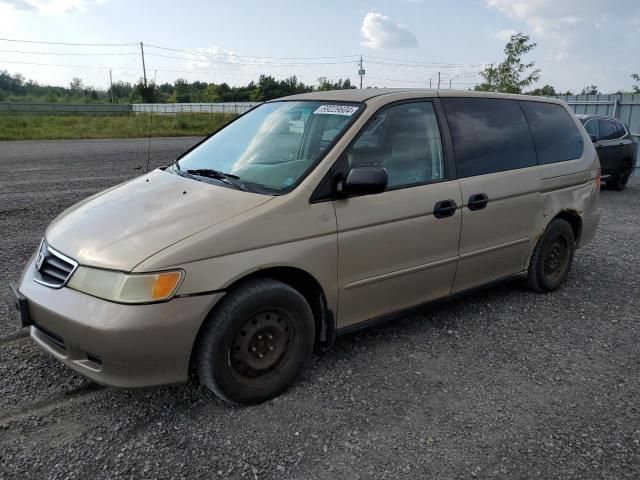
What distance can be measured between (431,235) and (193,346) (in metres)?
1.78

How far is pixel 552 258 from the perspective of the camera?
487 cm

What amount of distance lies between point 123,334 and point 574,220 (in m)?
4.19

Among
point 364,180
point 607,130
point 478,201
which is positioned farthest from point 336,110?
point 607,130

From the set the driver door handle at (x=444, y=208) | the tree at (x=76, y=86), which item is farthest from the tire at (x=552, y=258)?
the tree at (x=76, y=86)

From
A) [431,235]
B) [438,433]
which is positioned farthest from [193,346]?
[431,235]

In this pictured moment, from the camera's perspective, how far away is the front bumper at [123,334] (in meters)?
2.52

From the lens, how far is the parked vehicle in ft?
35.9

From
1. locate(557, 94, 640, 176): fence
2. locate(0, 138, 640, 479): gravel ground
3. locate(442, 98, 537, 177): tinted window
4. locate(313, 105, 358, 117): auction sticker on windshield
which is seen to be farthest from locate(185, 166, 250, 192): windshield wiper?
locate(557, 94, 640, 176): fence

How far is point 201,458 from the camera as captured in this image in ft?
8.43

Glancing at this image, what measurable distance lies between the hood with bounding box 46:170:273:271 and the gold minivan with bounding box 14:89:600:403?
1cm

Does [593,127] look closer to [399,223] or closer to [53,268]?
[399,223]

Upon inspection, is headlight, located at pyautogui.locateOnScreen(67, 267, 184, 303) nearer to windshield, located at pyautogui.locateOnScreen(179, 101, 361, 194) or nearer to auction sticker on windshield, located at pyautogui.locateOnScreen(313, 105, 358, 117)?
windshield, located at pyautogui.locateOnScreen(179, 101, 361, 194)

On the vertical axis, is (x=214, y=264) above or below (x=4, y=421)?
above

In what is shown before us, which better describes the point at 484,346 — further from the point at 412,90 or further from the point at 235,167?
the point at 235,167
